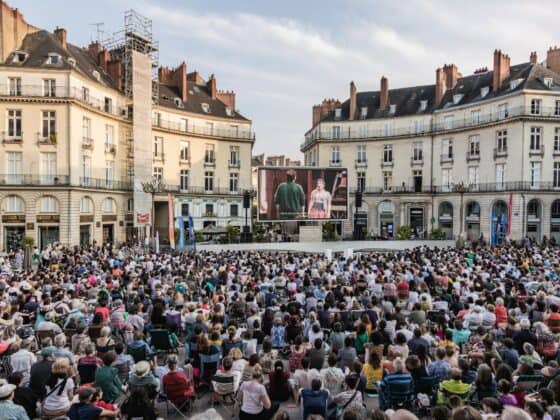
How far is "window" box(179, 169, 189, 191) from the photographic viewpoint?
5044cm

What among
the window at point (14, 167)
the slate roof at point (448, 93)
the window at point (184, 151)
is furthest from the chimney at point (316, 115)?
the window at point (14, 167)

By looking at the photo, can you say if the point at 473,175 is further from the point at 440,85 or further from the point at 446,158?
the point at 440,85

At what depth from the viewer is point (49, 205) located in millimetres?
36469

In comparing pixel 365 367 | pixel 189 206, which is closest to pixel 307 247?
pixel 189 206

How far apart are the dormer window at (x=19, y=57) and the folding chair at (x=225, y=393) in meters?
40.6

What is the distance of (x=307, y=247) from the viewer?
35.3 m

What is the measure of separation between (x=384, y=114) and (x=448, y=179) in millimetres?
12331

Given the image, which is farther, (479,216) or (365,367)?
(479,216)

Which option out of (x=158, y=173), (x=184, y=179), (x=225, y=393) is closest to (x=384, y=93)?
(x=184, y=179)

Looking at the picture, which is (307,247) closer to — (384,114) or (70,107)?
(70,107)

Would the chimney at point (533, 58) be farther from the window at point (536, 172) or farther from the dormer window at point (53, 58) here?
the dormer window at point (53, 58)

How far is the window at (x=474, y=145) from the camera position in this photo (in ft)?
Answer: 156

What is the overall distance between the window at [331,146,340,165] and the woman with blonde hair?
5218cm

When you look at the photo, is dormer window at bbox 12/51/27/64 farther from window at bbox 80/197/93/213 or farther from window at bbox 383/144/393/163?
window at bbox 383/144/393/163
